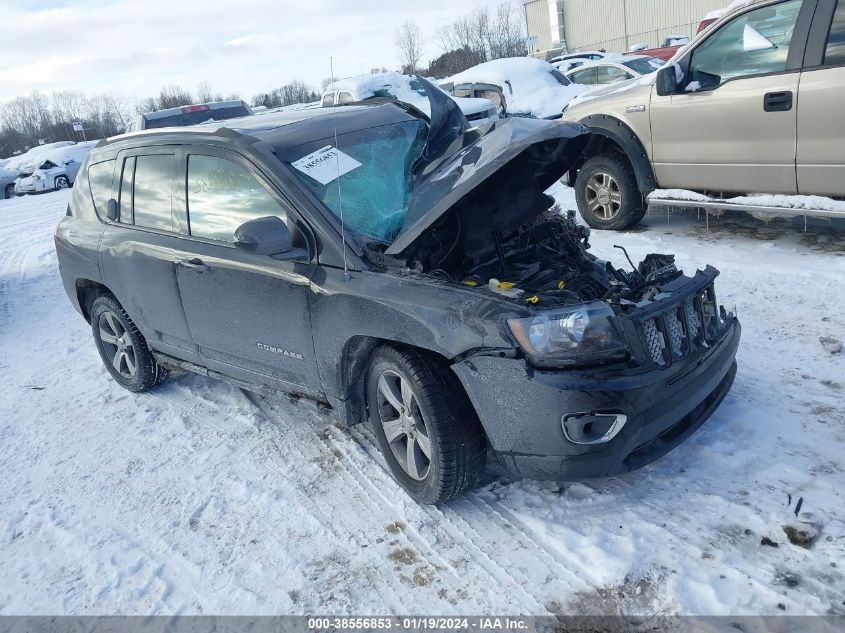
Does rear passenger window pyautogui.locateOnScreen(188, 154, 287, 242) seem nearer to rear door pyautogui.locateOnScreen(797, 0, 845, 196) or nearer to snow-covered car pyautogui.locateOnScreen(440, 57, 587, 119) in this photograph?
rear door pyautogui.locateOnScreen(797, 0, 845, 196)

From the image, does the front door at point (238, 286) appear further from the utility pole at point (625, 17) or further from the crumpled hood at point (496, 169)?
the utility pole at point (625, 17)

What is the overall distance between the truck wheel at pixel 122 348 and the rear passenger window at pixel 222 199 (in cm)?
128

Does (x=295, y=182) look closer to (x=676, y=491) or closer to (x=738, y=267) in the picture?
(x=676, y=491)

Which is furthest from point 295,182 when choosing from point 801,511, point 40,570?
point 801,511

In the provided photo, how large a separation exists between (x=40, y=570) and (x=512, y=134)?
309 cm

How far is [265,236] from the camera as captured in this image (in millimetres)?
3262

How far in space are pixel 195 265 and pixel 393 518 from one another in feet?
6.20

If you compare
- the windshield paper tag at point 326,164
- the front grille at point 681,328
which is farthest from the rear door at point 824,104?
the windshield paper tag at point 326,164

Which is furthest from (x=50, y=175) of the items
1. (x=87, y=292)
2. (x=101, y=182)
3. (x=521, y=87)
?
(x=101, y=182)

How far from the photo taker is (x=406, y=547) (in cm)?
301

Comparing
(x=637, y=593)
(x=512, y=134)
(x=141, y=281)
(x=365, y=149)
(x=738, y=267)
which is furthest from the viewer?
(x=738, y=267)

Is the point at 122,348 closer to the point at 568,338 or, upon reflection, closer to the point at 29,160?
the point at 568,338

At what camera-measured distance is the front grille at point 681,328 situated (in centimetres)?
288

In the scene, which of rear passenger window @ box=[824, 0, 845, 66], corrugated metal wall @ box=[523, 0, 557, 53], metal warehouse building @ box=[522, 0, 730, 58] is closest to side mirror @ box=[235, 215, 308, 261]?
rear passenger window @ box=[824, 0, 845, 66]
